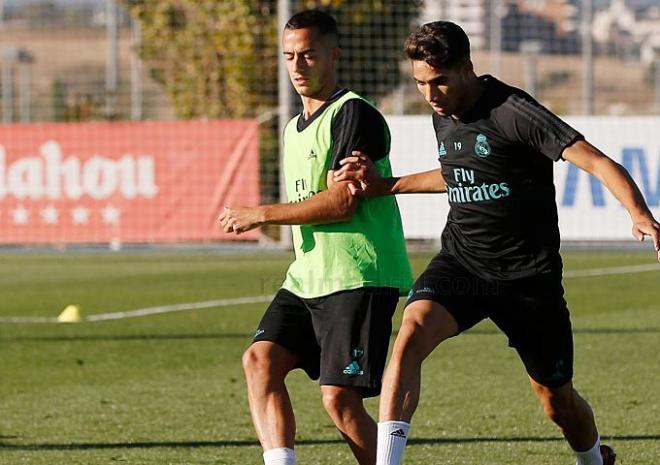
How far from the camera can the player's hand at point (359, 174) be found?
5.53 m

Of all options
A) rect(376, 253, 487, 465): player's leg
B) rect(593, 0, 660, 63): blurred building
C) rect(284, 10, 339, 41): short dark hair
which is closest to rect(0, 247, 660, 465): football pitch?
rect(376, 253, 487, 465): player's leg

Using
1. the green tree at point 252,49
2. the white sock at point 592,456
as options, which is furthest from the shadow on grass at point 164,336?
the green tree at point 252,49

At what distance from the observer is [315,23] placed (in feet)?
18.9

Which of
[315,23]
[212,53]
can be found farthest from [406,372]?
[212,53]

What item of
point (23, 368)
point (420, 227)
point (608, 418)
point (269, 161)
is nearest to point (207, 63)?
point (269, 161)

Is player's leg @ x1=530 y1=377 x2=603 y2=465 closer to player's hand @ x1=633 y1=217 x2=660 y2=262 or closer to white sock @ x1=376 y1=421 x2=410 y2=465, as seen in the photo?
white sock @ x1=376 y1=421 x2=410 y2=465

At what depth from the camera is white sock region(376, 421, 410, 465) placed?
18.1ft

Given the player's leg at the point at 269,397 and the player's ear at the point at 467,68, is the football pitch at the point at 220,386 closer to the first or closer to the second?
the player's leg at the point at 269,397

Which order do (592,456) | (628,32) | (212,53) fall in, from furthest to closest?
(628,32) < (212,53) < (592,456)

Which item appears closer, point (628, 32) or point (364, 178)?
point (364, 178)

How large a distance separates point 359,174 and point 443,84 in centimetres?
56

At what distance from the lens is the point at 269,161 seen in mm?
21406

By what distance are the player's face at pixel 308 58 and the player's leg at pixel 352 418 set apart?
1173 millimetres

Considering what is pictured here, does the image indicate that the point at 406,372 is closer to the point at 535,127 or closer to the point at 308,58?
the point at 535,127
